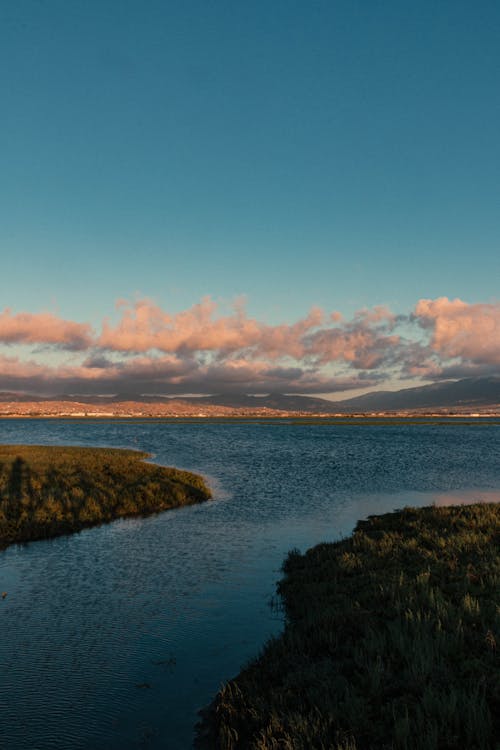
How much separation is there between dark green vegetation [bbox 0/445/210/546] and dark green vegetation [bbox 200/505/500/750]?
16.0m

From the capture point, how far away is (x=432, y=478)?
166ft

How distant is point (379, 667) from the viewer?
10047 mm

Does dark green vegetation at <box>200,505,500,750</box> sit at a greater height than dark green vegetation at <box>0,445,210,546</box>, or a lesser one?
greater

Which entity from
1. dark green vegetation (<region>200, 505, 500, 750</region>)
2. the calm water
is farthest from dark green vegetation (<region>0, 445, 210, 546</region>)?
dark green vegetation (<region>200, 505, 500, 750</region>)

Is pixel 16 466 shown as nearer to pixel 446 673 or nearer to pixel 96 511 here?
pixel 96 511

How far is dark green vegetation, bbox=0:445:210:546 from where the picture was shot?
2747cm

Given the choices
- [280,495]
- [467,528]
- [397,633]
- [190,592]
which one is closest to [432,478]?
[280,495]

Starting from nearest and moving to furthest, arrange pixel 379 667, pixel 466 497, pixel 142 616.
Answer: pixel 379 667, pixel 142 616, pixel 466 497

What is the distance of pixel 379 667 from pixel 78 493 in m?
28.4

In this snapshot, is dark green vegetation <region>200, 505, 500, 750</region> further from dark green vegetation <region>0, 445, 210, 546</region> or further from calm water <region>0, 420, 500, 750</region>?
dark green vegetation <region>0, 445, 210, 546</region>

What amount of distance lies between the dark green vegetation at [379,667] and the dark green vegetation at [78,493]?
16.0 metres

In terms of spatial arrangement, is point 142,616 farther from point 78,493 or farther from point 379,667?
point 78,493

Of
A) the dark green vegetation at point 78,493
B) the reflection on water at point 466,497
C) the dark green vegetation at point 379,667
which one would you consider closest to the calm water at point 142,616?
the dark green vegetation at point 379,667

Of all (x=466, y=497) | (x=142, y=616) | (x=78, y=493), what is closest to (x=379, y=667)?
(x=142, y=616)
